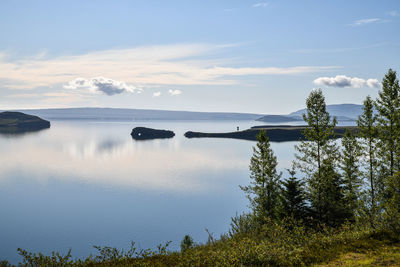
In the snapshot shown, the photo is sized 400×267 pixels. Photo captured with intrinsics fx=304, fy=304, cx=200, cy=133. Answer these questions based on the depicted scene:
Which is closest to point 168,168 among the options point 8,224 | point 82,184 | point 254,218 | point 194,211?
point 82,184

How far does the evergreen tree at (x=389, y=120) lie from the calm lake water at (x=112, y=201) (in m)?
32.7

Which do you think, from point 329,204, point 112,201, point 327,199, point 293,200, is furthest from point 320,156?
point 112,201

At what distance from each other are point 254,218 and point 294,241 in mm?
23137

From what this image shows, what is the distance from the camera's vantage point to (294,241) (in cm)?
2162

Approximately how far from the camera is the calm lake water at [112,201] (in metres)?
55.4

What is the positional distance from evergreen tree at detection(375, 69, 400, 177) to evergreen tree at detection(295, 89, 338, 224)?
19.6 feet

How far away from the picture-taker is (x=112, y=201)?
7925cm

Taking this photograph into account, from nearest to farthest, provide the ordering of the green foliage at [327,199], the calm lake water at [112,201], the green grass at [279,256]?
the green grass at [279,256] < the green foliage at [327,199] < the calm lake water at [112,201]

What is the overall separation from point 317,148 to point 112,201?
56085 millimetres

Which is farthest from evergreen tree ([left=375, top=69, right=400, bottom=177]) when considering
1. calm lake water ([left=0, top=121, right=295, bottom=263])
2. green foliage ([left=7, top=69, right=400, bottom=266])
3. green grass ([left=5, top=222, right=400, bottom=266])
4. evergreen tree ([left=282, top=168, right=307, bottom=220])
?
calm lake water ([left=0, top=121, right=295, bottom=263])

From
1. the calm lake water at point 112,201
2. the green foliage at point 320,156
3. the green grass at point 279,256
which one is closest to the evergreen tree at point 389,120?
the green foliage at point 320,156

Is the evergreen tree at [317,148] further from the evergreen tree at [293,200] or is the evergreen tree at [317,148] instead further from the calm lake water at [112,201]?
the calm lake water at [112,201]

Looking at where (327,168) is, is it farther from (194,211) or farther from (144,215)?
(144,215)

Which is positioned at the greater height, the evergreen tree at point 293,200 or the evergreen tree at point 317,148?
the evergreen tree at point 317,148
